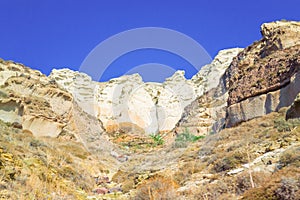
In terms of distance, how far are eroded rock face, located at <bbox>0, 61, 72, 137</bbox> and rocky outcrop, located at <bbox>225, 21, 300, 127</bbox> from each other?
12815 millimetres

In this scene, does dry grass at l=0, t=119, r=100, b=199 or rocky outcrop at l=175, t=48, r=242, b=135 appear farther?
rocky outcrop at l=175, t=48, r=242, b=135

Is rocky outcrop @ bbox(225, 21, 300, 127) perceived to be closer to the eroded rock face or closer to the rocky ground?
the rocky ground

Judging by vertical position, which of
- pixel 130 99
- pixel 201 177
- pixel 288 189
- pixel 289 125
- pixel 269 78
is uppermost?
pixel 130 99

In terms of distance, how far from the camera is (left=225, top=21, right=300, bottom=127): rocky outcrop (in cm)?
1758

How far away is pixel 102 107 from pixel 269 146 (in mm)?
55812

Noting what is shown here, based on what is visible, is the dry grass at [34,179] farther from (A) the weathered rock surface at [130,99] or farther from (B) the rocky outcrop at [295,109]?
(A) the weathered rock surface at [130,99]

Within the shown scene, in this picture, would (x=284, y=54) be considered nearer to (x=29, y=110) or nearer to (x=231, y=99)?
(x=231, y=99)

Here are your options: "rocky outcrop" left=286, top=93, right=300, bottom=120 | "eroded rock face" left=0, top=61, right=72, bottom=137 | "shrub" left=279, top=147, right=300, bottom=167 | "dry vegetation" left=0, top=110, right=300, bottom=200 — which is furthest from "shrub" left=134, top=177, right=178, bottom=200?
"eroded rock face" left=0, top=61, right=72, bottom=137

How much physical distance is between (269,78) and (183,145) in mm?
7757

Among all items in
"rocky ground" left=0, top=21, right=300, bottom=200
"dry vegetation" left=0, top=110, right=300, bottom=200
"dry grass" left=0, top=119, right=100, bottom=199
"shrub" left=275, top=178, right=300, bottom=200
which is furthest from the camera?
"rocky ground" left=0, top=21, right=300, bottom=200

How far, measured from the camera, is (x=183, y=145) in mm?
22594

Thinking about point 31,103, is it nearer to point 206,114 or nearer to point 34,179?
point 34,179

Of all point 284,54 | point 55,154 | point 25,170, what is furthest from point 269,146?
point 284,54

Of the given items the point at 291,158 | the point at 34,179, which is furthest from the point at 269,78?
the point at 34,179
